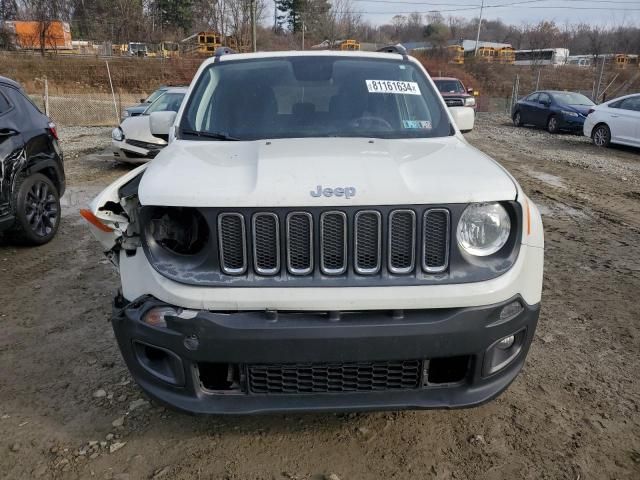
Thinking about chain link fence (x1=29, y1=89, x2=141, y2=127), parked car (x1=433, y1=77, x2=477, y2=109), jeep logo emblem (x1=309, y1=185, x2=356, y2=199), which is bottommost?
chain link fence (x1=29, y1=89, x2=141, y2=127)

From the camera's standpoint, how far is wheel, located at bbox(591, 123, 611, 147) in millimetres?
13406

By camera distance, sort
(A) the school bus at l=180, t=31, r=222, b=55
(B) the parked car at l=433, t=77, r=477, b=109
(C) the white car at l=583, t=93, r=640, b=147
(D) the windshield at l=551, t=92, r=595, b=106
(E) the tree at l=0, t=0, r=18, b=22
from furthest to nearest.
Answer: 1. (E) the tree at l=0, t=0, r=18, b=22
2. (A) the school bus at l=180, t=31, r=222, b=55
3. (B) the parked car at l=433, t=77, r=477, b=109
4. (D) the windshield at l=551, t=92, r=595, b=106
5. (C) the white car at l=583, t=93, r=640, b=147

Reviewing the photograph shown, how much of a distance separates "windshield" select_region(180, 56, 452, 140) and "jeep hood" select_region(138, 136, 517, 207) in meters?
0.55

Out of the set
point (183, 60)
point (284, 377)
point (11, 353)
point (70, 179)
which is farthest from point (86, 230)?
point (183, 60)

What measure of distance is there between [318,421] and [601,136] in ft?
44.6

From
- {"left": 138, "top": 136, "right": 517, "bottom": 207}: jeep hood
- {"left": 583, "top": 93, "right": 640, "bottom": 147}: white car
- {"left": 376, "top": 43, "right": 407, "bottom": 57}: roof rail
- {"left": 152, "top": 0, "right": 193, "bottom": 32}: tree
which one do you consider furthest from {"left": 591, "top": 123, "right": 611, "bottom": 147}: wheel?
{"left": 152, "top": 0, "right": 193, "bottom": 32}: tree

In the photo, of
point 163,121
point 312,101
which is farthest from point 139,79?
point 312,101

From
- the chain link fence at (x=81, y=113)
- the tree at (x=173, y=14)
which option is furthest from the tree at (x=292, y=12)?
the chain link fence at (x=81, y=113)

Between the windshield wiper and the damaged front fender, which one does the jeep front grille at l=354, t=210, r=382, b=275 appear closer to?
the damaged front fender

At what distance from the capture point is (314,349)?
215 centimetres

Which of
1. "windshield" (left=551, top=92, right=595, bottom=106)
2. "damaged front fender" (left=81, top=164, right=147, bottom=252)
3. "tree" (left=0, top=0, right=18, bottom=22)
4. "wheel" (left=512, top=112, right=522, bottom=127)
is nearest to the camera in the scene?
"damaged front fender" (left=81, top=164, right=147, bottom=252)

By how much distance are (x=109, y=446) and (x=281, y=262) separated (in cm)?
135

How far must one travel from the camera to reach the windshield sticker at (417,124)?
340cm

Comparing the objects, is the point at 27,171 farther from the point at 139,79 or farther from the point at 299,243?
the point at 139,79
